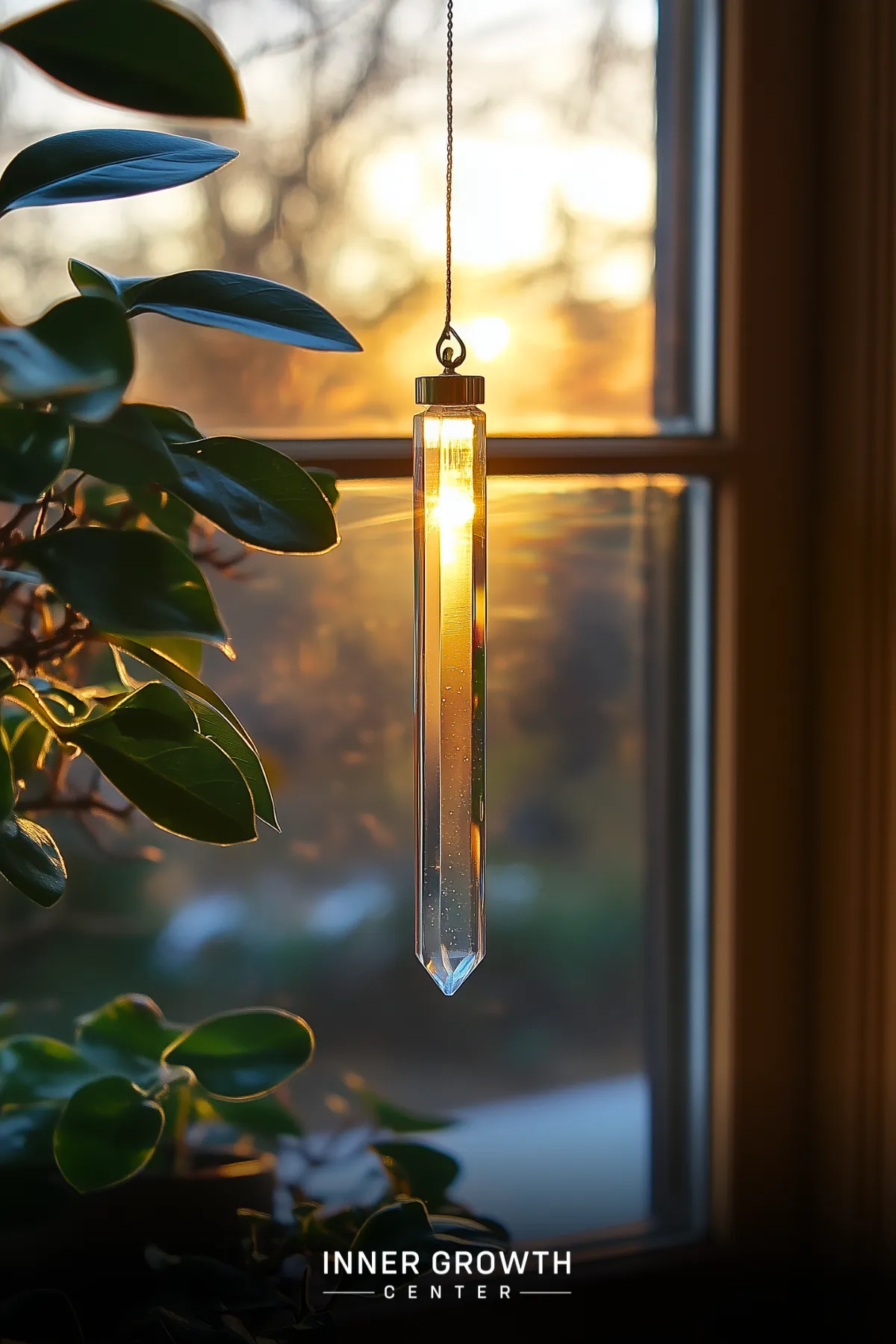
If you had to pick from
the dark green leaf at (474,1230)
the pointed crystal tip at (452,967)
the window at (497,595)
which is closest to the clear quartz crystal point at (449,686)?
the pointed crystal tip at (452,967)

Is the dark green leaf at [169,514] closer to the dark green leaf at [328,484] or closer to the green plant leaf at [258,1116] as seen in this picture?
the dark green leaf at [328,484]

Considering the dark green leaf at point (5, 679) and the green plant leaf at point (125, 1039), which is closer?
the dark green leaf at point (5, 679)

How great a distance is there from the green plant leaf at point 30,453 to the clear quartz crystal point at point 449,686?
0.19 metres

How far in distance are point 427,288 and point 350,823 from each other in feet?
1.45

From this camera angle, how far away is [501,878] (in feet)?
3.20

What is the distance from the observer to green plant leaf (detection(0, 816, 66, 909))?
50 cm

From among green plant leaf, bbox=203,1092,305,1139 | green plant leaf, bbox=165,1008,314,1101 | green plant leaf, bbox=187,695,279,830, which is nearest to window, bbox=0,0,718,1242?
green plant leaf, bbox=203,1092,305,1139

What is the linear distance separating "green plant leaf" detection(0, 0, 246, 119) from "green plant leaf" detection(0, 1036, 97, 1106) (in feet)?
1.85

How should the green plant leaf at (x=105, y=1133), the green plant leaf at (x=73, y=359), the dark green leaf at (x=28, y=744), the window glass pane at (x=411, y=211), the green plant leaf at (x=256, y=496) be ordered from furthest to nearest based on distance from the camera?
the window glass pane at (x=411, y=211) < the dark green leaf at (x=28, y=744) < the green plant leaf at (x=105, y=1133) < the green plant leaf at (x=256, y=496) < the green plant leaf at (x=73, y=359)

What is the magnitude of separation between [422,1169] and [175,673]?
40cm

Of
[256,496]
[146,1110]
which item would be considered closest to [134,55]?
[256,496]

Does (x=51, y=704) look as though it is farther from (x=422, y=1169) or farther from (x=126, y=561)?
(x=422, y=1169)

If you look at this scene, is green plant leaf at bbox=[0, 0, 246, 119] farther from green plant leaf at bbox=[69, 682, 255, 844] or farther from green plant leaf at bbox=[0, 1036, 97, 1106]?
green plant leaf at bbox=[0, 1036, 97, 1106]

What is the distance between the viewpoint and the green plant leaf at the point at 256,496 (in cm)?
48
